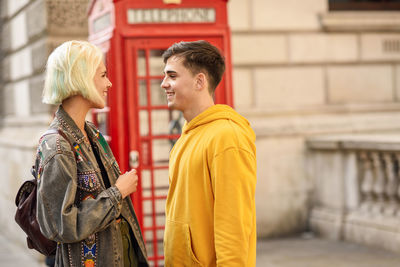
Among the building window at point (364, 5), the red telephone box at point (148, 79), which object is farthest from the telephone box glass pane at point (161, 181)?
the building window at point (364, 5)

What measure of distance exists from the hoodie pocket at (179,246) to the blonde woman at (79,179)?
0.76 feet

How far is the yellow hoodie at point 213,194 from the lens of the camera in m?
2.29

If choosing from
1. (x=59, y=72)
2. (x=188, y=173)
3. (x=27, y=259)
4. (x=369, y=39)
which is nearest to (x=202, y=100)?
(x=188, y=173)

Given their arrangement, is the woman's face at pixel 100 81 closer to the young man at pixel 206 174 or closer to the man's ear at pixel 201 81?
the young man at pixel 206 174

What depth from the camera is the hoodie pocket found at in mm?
2420

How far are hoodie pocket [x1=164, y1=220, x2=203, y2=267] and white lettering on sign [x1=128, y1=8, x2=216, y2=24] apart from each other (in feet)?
8.87

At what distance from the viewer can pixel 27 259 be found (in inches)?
273

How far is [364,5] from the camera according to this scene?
8.06 metres

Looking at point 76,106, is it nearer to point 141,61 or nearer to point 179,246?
point 179,246

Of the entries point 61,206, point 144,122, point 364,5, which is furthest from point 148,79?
point 364,5

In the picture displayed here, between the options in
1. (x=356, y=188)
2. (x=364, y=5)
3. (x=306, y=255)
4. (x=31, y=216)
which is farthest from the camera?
(x=364, y=5)

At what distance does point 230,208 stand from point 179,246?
313 millimetres

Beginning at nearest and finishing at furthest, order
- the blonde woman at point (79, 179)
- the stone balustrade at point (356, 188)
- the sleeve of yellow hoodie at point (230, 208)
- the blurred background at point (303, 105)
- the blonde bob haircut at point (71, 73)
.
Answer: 1. the sleeve of yellow hoodie at point (230, 208)
2. the blonde woman at point (79, 179)
3. the blonde bob haircut at point (71, 73)
4. the stone balustrade at point (356, 188)
5. the blurred background at point (303, 105)

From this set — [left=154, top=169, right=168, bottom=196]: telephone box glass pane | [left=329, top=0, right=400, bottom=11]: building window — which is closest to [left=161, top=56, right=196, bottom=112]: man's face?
[left=154, top=169, right=168, bottom=196]: telephone box glass pane
